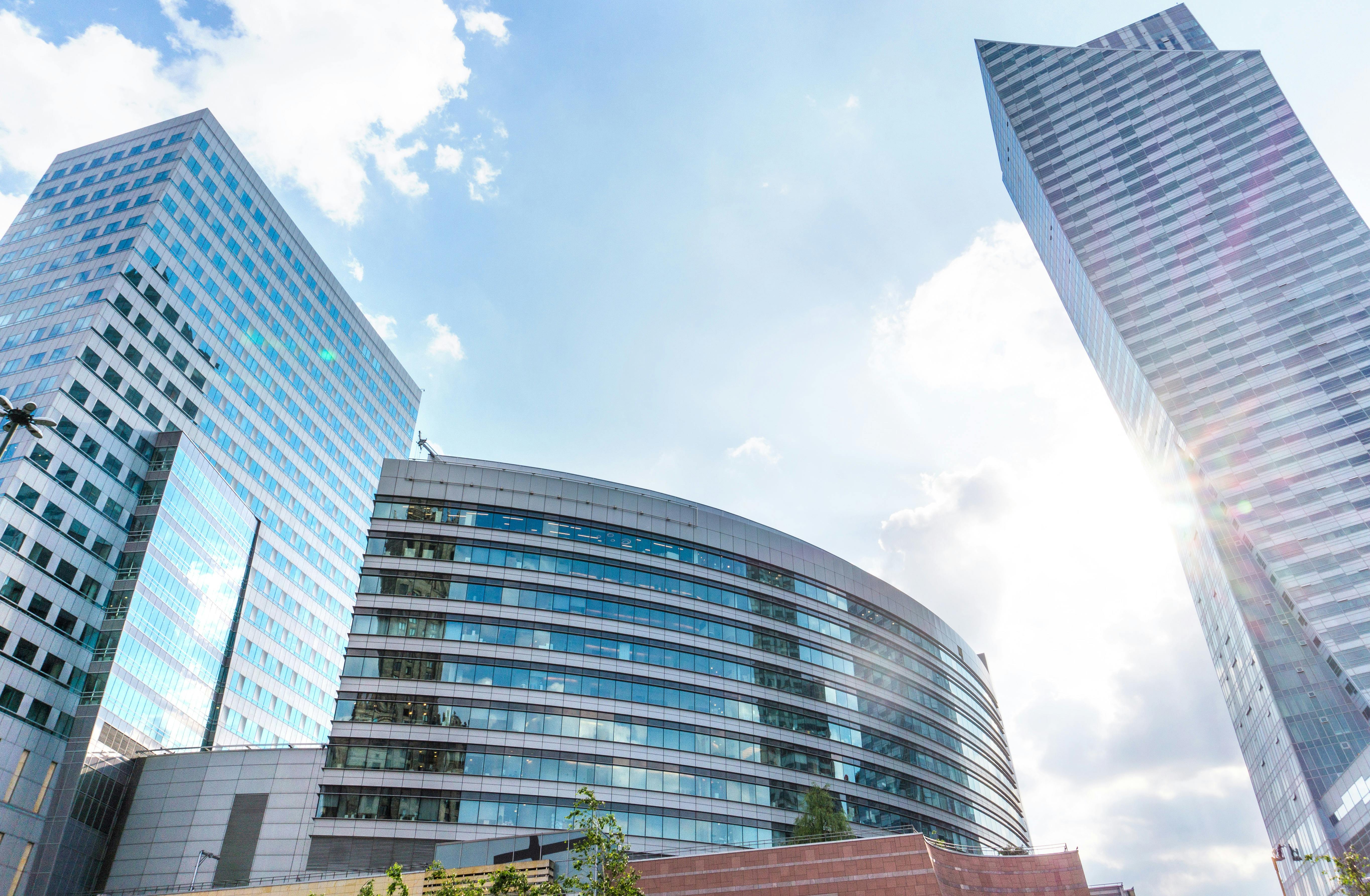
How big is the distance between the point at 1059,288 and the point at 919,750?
133m

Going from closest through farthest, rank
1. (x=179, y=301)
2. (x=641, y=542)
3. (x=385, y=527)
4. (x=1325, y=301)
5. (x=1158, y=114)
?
(x=385, y=527) → (x=641, y=542) → (x=179, y=301) → (x=1325, y=301) → (x=1158, y=114)

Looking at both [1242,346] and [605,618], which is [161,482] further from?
[1242,346]

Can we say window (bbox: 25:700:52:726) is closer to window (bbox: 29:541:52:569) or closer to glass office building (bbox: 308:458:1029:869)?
window (bbox: 29:541:52:569)

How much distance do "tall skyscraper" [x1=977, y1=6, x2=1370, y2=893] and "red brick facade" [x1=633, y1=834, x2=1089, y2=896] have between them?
61.2 meters

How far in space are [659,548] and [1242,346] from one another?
365 ft

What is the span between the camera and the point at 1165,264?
154500 mm

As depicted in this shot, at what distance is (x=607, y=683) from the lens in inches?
2886

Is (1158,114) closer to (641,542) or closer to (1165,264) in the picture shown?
(1165,264)

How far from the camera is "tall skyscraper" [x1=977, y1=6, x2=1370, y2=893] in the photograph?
372 feet

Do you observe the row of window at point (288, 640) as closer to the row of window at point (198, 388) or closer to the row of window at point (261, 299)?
the row of window at point (198, 388)

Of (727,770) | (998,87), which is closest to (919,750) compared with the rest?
(727,770)

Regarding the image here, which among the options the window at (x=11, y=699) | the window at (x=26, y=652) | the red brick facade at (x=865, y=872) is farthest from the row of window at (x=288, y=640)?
the red brick facade at (x=865, y=872)

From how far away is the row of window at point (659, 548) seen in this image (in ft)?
257

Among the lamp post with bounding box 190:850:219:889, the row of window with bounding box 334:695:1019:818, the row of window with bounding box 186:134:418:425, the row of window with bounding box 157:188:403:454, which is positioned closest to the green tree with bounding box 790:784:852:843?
the row of window with bounding box 334:695:1019:818
